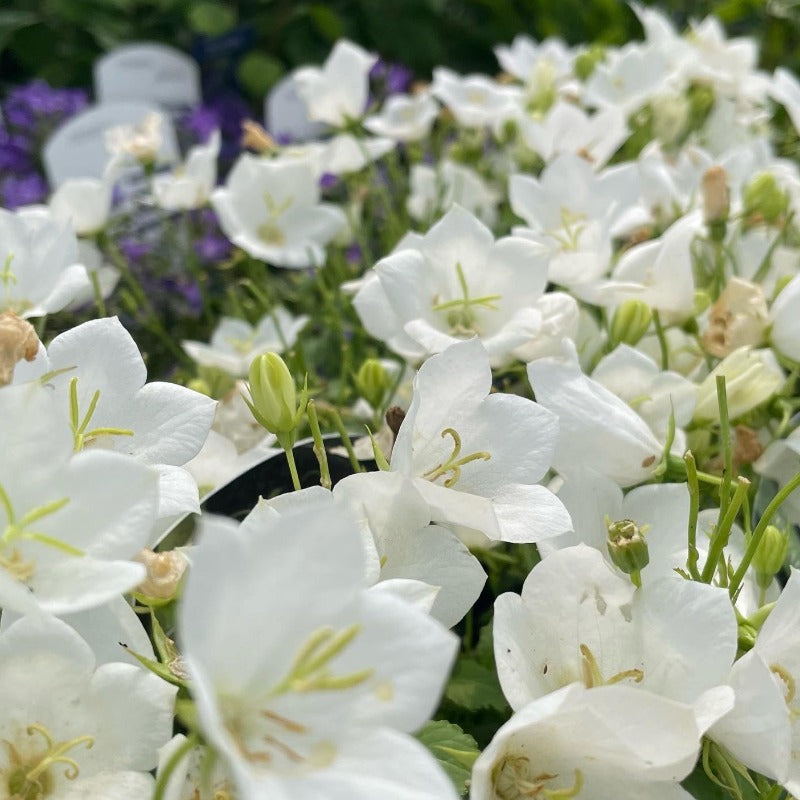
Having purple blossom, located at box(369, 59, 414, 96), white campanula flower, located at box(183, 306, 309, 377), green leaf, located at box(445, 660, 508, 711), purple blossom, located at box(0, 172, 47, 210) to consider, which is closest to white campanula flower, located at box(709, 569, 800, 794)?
green leaf, located at box(445, 660, 508, 711)

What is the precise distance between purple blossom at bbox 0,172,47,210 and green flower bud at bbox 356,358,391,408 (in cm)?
59

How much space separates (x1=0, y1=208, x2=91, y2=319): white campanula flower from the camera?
1.61ft

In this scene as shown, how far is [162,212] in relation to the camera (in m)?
0.87

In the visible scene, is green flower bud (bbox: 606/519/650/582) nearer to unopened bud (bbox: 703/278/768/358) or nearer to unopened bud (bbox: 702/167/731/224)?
unopened bud (bbox: 703/278/768/358)

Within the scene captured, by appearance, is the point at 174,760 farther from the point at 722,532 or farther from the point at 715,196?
the point at 715,196

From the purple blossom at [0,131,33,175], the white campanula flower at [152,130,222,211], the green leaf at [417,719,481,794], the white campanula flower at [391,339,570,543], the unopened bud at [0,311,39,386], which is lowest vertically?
the purple blossom at [0,131,33,175]

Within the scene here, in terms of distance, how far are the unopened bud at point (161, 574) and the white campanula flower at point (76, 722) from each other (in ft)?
0.12

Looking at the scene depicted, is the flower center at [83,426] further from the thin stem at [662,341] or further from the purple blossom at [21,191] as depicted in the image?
the purple blossom at [21,191]

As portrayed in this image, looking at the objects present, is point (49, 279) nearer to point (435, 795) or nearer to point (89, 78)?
point (435, 795)

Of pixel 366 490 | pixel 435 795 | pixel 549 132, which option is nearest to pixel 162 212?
pixel 549 132

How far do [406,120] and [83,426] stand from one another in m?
0.67

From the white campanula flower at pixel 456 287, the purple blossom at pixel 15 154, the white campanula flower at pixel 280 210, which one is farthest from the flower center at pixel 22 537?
the purple blossom at pixel 15 154

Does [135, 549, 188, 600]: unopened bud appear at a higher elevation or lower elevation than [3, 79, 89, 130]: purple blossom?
higher

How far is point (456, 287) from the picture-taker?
0.52 metres
